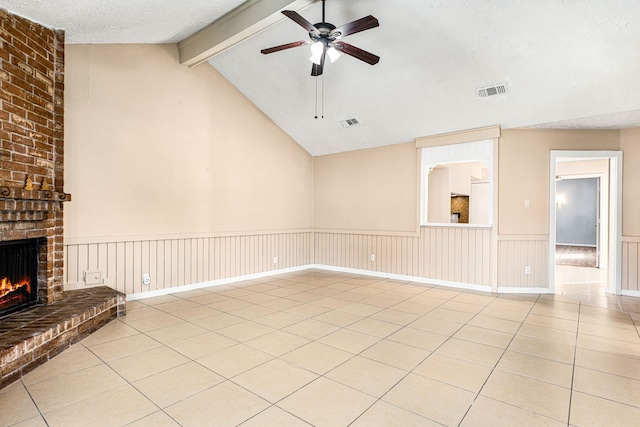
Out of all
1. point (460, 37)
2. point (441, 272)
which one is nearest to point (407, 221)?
point (441, 272)

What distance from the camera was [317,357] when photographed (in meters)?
2.80

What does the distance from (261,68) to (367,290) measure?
3795mm

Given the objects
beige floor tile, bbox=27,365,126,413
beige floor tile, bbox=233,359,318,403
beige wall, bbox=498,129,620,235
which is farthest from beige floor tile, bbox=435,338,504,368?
beige wall, bbox=498,129,620,235

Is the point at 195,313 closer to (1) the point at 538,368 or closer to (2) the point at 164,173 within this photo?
(2) the point at 164,173

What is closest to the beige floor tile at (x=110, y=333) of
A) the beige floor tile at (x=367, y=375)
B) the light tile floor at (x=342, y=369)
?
the light tile floor at (x=342, y=369)

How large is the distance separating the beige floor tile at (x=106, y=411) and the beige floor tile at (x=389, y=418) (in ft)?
4.17

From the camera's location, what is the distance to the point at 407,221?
606 centimetres

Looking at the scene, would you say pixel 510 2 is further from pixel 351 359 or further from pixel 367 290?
pixel 367 290

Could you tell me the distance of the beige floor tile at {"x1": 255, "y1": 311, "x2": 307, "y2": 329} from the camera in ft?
11.9

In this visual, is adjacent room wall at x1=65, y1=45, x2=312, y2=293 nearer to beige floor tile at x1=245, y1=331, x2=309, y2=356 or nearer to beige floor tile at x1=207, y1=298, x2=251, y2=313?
beige floor tile at x1=207, y1=298, x2=251, y2=313

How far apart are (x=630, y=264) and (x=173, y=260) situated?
675 centimetres

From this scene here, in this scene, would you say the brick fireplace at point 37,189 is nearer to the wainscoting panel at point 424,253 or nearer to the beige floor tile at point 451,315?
the beige floor tile at point 451,315

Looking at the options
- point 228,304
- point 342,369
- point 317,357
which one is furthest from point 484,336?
point 228,304

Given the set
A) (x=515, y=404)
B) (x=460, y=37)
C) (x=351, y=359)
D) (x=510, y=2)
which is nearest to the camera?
(x=515, y=404)
